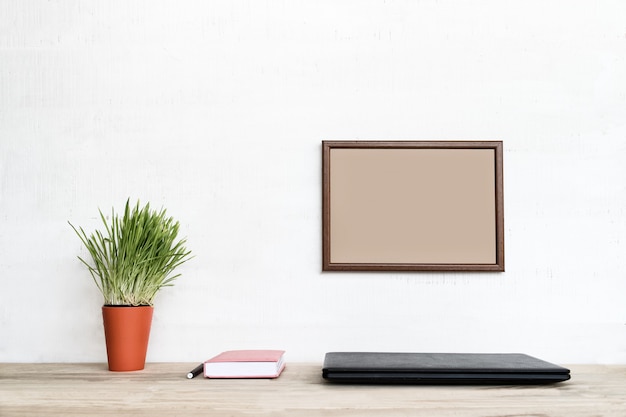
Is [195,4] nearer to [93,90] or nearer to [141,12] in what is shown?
[141,12]

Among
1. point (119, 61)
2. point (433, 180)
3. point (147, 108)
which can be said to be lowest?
point (433, 180)

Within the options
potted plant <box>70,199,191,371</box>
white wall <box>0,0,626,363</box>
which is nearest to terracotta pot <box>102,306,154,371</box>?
potted plant <box>70,199,191,371</box>

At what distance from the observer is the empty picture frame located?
1526 mm

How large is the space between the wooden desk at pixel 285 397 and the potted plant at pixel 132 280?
0.20 feet

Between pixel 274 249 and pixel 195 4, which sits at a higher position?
pixel 195 4

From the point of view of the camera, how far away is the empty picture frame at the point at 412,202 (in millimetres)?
1526

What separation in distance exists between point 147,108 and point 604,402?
118 cm

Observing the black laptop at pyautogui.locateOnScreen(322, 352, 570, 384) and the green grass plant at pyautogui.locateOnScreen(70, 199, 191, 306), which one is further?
the green grass plant at pyautogui.locateOnScreen(70, 199, 191, 306)

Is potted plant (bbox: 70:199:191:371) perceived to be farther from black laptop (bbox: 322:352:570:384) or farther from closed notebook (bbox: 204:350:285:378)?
black laptop (bbox: 322:352:570:384)

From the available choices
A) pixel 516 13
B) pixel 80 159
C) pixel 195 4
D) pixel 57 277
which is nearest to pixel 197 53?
pixel 195 4

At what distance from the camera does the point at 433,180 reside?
60.5 inches

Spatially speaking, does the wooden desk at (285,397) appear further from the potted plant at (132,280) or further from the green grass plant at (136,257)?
the green grass plant at (136,257)

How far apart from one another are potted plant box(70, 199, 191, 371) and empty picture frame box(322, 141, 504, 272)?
15.4 inches

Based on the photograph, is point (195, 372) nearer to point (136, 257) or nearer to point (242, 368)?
point (242, 368)
